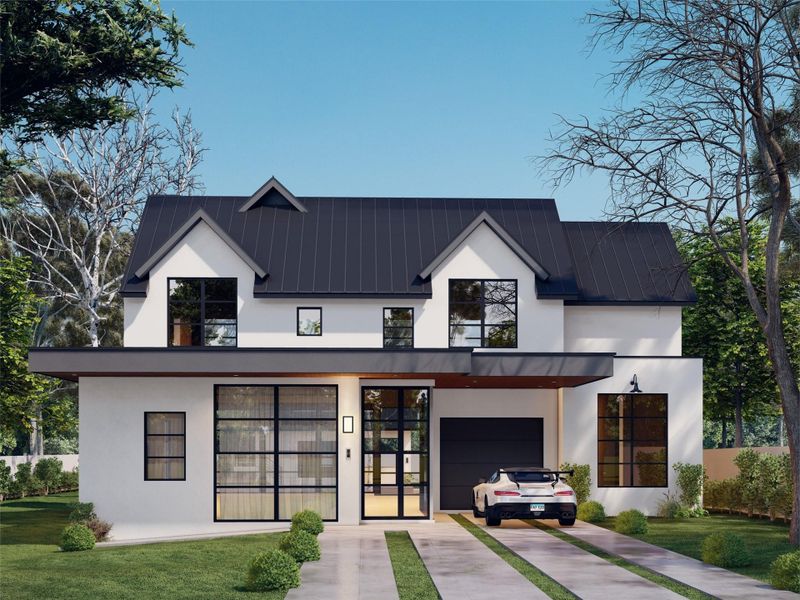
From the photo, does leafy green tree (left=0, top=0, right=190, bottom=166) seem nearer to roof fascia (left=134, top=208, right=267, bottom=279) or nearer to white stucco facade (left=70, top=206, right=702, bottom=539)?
white stucco facade (left=70, top=206, right=702, bottom=539)

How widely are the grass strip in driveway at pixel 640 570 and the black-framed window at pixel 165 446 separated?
8.86 m

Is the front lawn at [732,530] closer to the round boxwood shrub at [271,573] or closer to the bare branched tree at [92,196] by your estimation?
the round boxwood shrub at [271,573]

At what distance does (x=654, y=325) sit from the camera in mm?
30281

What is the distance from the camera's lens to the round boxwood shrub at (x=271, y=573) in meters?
14.3

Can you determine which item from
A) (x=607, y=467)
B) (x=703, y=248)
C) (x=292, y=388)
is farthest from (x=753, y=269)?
(x=292, y=388)

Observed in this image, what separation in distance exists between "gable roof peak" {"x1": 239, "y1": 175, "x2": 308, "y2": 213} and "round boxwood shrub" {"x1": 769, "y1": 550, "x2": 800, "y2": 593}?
19.7m

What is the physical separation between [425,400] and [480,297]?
4441 mm

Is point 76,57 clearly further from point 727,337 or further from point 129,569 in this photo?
point 727,337

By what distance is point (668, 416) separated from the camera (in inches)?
1118

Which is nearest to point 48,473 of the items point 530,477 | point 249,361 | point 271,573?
point 249,361

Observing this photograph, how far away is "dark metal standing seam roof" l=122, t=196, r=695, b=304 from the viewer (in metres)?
28.8

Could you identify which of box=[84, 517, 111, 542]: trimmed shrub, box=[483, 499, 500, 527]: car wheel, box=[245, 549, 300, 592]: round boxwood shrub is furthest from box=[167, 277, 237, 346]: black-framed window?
box=[245, 549, 300, 592]: round boxwood shrub

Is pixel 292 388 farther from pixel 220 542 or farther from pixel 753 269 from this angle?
pixel 753 269

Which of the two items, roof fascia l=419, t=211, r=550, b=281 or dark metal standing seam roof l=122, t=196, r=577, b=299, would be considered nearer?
roof fascia l=419, t=211, r=550, b=281
